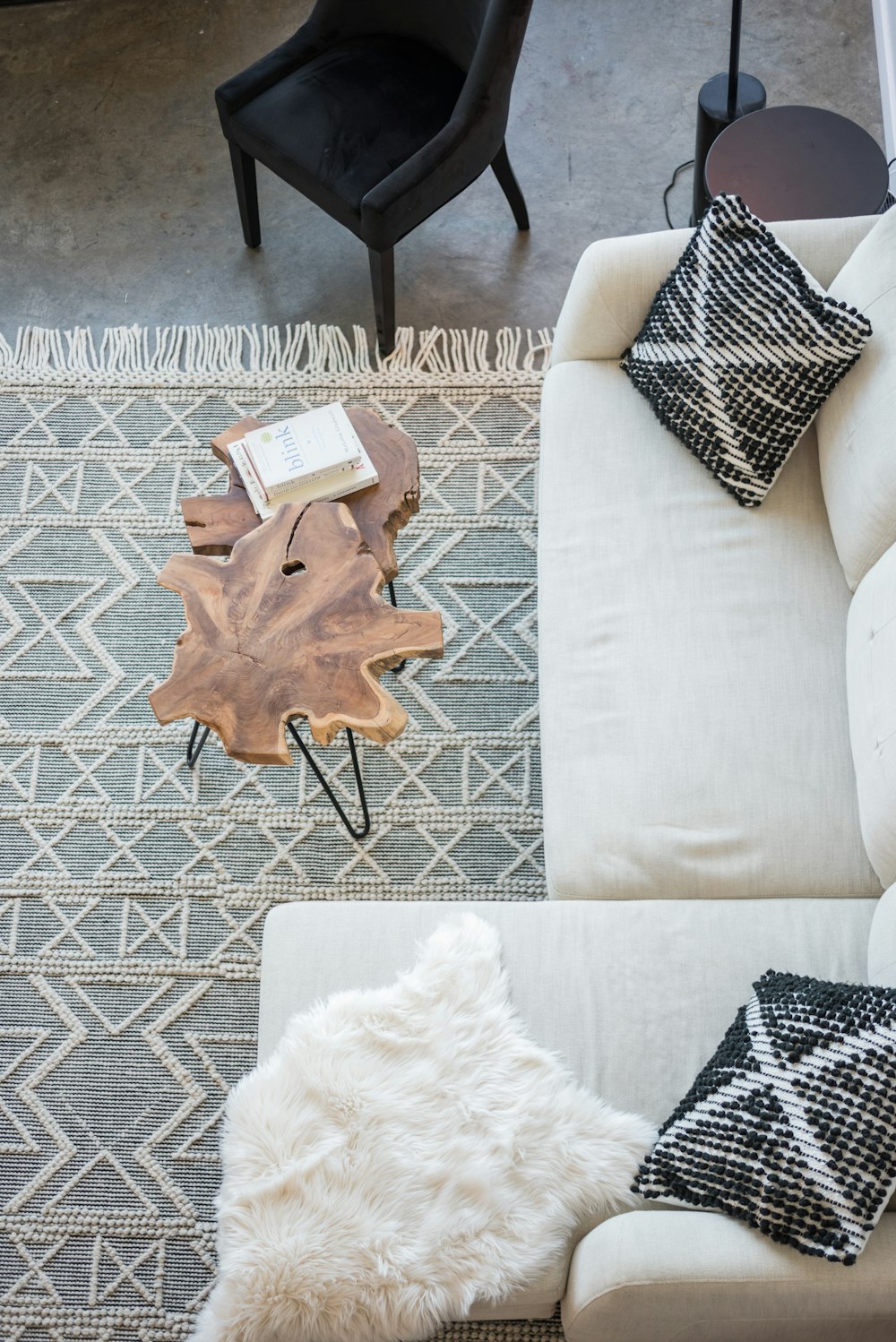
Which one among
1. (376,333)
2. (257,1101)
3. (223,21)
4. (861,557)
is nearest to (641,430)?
(861,557)

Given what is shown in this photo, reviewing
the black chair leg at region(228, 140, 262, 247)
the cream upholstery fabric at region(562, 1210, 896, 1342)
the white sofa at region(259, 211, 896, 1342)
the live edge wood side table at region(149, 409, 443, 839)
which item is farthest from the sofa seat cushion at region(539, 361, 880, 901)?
the black chair leg at region(228, 140, 262, 247)

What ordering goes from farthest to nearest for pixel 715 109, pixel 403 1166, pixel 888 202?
1. pixel 715 109
2. pixel 888 202
3. pixel 403 1166

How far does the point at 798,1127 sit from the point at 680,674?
73cm

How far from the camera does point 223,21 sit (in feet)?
10.2

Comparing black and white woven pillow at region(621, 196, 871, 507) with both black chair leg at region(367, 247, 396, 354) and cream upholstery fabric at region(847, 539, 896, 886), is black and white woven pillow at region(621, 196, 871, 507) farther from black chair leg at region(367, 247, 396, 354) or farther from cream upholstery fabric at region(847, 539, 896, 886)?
black chair leg at region(367, 247, 396, 354)

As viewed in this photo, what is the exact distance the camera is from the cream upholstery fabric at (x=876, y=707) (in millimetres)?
1604

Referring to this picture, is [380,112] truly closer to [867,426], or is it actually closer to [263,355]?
[263,355]

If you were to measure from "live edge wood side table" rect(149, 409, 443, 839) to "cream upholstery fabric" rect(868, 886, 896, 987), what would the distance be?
2.43 ft

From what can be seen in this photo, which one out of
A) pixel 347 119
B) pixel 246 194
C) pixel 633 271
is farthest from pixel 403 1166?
pixel 246 194

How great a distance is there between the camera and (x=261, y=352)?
2.66 metres

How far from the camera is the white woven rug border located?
261cm

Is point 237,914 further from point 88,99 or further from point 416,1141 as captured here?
point 88,99

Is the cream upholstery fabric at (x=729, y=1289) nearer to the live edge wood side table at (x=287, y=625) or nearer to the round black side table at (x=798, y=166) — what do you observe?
the live edge wood side table at (x=287, y=625)

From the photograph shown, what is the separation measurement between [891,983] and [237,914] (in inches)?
46.3
